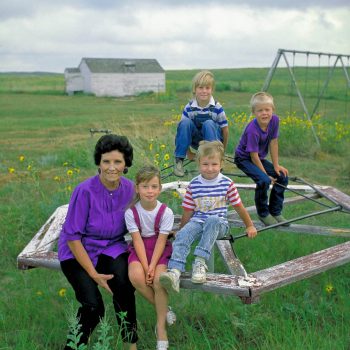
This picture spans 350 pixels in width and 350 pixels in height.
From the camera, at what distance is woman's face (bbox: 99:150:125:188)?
128 inches

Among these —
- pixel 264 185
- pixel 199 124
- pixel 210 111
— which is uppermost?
pixel 210 111

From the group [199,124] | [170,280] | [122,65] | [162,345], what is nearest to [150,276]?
[170,280]

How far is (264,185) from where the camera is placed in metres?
4.32

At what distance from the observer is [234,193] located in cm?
350

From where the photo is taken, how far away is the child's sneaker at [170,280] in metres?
2.99

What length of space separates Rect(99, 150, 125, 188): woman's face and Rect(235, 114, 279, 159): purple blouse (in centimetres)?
137

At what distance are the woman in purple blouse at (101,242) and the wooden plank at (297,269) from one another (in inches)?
29.3

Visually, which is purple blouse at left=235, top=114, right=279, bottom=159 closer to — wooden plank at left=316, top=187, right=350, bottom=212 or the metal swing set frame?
the metal swing set frame

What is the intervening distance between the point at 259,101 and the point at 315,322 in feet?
5.51

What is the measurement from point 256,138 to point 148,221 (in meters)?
1.40

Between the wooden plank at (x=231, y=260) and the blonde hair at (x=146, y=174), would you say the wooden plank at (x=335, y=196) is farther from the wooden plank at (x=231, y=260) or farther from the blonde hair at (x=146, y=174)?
the blonde hair at (x=146, y=174)

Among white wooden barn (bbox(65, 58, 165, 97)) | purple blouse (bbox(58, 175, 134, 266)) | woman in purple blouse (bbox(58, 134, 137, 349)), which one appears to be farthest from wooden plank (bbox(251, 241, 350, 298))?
white wooden barn (bbox(65, 58, 165, 97))

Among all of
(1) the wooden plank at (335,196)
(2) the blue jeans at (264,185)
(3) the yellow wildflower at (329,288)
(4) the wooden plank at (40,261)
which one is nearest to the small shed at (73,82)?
(1) the wooden plank at (335,196)

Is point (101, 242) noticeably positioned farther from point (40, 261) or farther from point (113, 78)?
point (113, 78)
